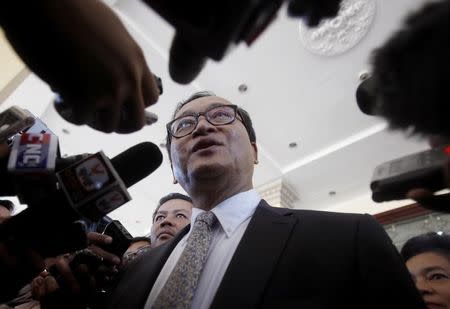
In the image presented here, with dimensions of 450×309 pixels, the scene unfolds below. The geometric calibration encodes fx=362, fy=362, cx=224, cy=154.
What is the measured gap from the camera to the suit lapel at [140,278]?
1.13 metres

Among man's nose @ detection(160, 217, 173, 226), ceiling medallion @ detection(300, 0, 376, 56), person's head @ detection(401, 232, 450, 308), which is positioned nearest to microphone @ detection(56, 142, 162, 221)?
person's head @ detection(401, 232, 450, 308)

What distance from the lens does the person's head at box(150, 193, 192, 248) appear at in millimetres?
2336

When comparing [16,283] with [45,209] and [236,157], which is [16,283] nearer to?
[45,209]

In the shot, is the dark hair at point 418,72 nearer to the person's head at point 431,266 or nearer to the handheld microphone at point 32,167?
the handheld microphone at point 32,167

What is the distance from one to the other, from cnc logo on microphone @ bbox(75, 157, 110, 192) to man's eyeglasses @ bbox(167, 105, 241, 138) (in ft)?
2.75

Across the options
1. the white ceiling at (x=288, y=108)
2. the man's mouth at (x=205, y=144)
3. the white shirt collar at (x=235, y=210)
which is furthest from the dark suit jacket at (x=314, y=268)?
the white ceiling at (x=288, y=108)

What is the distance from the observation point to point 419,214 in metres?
4.71

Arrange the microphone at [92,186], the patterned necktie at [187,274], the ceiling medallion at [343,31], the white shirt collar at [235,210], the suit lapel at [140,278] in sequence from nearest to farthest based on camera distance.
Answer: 1. the microphone at [92,186]
2. the patterned necktie at [187,274]
3. the suit lapel at [140,278]
4. the white shirt collar at [235,210]
5. the ceiling medallion at [343,31]

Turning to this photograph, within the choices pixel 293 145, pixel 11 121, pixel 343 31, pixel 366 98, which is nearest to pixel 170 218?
pixel 11 121

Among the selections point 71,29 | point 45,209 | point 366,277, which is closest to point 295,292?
point 366,277

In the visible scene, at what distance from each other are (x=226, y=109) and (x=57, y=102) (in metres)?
1.01

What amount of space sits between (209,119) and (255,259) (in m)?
0.73

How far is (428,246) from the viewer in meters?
1.76

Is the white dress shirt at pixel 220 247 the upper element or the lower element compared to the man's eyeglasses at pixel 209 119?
lower
